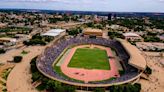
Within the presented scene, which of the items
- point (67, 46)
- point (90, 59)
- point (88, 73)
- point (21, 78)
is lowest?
point (90, 59)

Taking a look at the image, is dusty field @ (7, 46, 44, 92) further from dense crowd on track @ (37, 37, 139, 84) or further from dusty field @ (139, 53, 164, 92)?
dusty field @ (139, 53, 164, 92)

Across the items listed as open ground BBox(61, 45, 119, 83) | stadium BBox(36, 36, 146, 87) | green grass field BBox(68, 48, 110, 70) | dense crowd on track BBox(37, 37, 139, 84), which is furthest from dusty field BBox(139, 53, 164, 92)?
green grass field BBox(68, 48, 110, 70)

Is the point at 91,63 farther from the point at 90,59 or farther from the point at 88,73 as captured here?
the point at 88,73

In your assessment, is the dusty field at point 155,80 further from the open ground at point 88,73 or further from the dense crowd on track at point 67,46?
the open ground at point 88,73

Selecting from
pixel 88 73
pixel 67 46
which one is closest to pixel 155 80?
pixel 88 73

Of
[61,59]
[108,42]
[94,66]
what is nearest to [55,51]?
[61,59]

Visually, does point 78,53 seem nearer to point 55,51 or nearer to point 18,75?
point 55,51

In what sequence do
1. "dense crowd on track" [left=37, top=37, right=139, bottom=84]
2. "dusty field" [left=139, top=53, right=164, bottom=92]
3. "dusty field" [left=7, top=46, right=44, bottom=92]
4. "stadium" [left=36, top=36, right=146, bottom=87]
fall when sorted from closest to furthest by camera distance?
"dusty field" [left=7, top=46, right=44, bottom=92]
"dusty field" [left=139, top=53, right=164, bottom=92]
"stadium" [left=36, top=36, right=146, bottom=87]
"dense crowd on track" [left=37, top=37, right=139, bottom=84]
